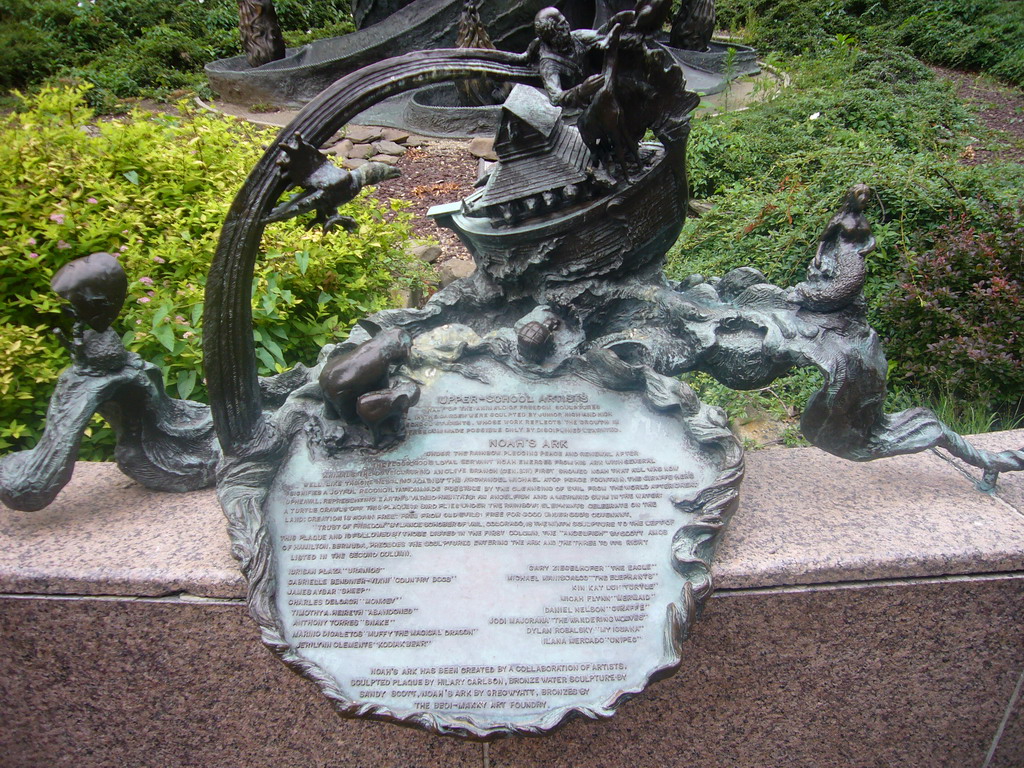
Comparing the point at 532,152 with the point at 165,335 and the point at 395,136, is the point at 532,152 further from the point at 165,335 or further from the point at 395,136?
the point at 395,136

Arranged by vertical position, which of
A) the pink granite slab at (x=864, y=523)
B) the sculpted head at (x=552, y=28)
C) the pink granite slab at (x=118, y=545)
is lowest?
the pink granite slab at (x=118, y=545)

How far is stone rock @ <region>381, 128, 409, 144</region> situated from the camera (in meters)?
7.76

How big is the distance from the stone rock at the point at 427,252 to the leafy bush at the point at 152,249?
66 cm

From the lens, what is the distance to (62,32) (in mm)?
11180

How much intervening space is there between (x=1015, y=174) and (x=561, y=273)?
372 centimetres

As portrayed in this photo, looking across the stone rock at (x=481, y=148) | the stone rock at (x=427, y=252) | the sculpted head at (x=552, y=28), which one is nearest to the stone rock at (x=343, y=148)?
the stone rock at (x=481, y=148)

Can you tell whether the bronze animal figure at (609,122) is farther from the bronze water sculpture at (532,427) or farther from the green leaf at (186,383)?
the green leaf at (186,383)

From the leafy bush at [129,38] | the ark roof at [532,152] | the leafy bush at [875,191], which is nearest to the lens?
the ark roof at [532,152]

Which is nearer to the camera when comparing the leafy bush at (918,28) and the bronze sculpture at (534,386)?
the bronze sculpture at (534,386)

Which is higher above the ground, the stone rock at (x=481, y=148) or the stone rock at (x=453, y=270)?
the stone rock at (x=481, y=148)

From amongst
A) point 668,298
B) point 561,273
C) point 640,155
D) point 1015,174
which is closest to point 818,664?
point 668,298

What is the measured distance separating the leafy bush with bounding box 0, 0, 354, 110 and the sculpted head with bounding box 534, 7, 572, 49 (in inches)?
337

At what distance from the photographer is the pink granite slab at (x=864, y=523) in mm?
2043

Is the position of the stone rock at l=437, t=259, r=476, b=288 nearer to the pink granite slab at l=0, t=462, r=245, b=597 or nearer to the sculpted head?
the sculpted head
